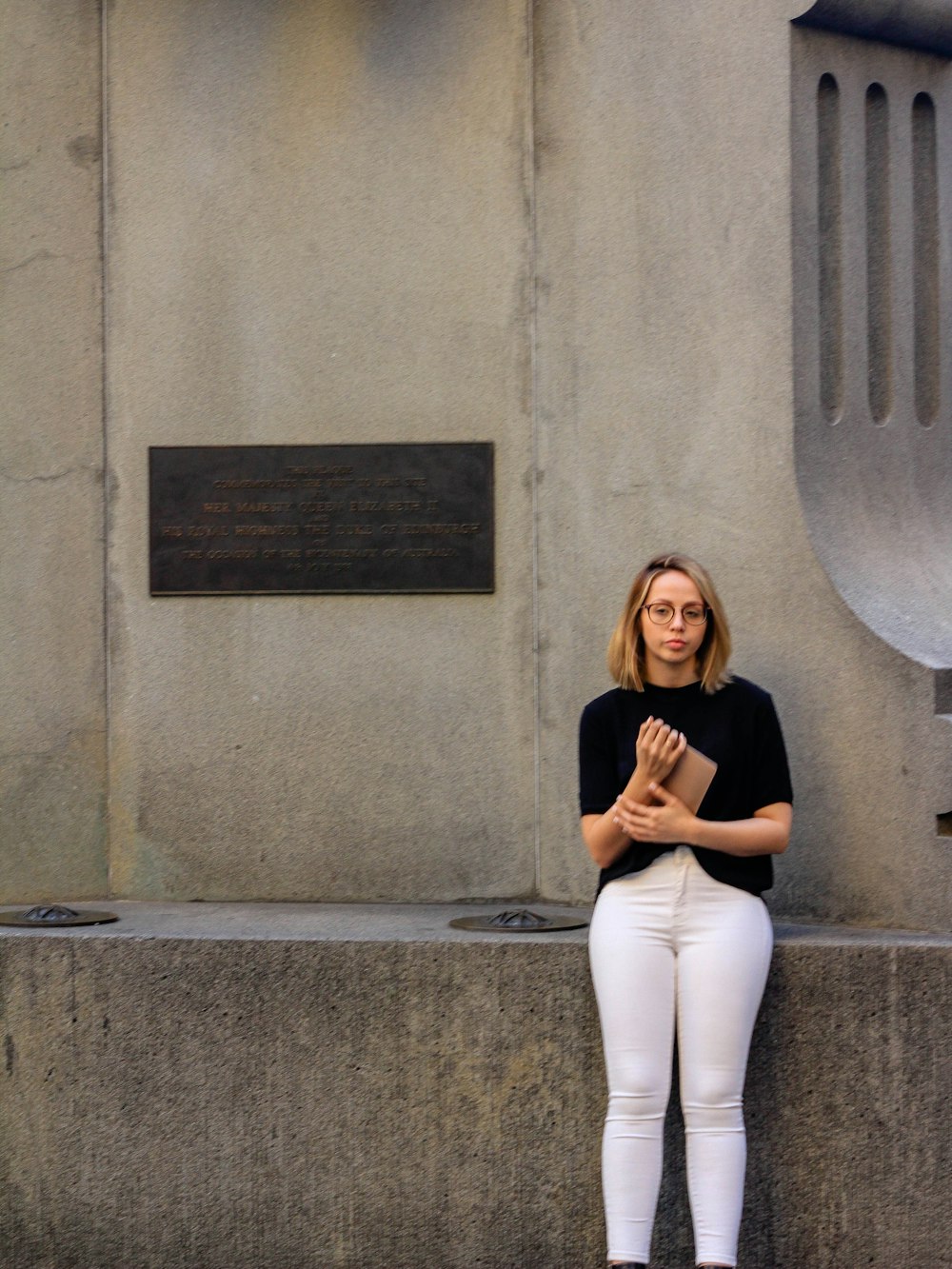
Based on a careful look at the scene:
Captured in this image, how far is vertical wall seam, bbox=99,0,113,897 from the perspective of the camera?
681 centimetres

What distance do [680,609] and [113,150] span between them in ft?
10.2

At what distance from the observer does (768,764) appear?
17.4ft

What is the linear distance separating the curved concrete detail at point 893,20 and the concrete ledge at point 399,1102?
3.31 m

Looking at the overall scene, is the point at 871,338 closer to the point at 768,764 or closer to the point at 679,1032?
the point at 768,764

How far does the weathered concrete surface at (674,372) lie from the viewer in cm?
629

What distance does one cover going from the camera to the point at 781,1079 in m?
5.57

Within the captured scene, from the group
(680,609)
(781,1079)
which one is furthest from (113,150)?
(781,1079)

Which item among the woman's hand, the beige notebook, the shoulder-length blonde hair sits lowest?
the beige notebook

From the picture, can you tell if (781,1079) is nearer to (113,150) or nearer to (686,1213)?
(686,1213)

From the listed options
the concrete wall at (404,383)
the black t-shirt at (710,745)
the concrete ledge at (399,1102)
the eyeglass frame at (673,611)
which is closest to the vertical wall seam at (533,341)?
the concrete wall at (404,383)

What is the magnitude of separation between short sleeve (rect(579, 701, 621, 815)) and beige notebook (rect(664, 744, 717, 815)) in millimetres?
192

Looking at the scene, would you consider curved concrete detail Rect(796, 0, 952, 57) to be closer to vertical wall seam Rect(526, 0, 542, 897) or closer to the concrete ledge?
vertical wall seam Rect(526, 0, 542, 897)

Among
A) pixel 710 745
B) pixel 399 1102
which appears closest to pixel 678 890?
pixel 710 745

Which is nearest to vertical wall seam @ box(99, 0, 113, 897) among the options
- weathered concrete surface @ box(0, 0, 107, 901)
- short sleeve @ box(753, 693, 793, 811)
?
weathered concrete surface @ box(0, 0, 107, 901)
